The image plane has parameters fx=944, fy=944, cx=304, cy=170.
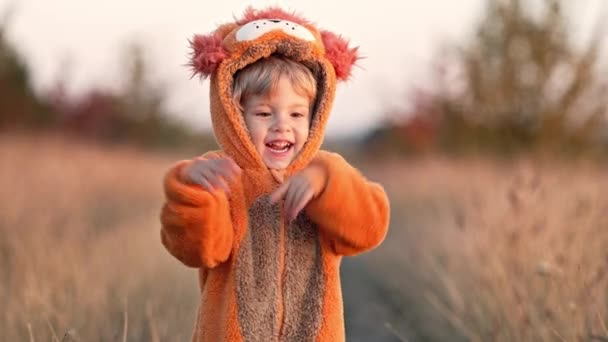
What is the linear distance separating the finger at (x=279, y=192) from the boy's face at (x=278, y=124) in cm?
A: 22

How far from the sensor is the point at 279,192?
2.64 metres

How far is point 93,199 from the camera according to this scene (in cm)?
927

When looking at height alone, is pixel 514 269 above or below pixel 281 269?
below

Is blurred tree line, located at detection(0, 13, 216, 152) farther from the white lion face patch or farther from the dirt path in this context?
the white lion face patch

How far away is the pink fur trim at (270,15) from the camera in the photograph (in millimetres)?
3062

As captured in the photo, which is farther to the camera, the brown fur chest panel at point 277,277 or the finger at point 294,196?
the brown fur chest panel at point 277,277

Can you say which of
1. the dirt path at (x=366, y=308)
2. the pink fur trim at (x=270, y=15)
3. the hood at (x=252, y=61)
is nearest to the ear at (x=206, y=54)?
the hood at (x=252, y=61)

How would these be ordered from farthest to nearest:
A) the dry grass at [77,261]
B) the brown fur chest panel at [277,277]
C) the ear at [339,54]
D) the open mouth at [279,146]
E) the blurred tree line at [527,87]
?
the blurred tree line at [527,87], the dry grass at [77,261], the ear at [339,54], the open mouth at [279,146], the brown fur chest panel at [277,277]

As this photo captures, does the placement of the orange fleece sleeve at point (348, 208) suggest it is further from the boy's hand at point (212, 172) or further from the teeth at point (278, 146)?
the boy's hand at point (212, 172)

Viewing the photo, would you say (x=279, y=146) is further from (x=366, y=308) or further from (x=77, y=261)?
(x=366, y=308)

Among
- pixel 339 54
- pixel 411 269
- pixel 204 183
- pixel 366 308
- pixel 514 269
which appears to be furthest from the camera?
pixel 411 269

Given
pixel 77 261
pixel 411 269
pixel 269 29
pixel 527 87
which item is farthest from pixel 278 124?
pixel 527 87

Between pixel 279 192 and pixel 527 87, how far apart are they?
11757mm

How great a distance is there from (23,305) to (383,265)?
13.1 feet
